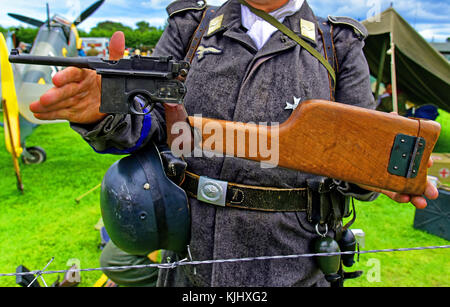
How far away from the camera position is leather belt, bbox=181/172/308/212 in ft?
4.17

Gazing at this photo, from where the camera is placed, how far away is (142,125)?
1.21m

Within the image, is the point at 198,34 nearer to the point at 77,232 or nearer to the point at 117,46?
the point at 117,46

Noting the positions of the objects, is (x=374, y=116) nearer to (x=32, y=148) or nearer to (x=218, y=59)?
(x=218, y=59)

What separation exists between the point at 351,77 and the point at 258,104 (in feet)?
1.32

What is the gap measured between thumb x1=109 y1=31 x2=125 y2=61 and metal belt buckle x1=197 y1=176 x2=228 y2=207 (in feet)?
1.84

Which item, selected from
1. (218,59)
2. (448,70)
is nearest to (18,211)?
(218,59)

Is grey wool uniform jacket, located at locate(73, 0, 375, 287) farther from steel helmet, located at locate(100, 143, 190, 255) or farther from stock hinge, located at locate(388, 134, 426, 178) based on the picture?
stock hinge, located at locate(388, 134, 426, 178)

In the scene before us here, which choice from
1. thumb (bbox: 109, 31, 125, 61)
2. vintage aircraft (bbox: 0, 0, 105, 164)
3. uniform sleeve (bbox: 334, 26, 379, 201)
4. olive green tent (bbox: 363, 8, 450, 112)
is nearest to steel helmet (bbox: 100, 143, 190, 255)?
thumb (bbox: 109, 31, 125, 61)

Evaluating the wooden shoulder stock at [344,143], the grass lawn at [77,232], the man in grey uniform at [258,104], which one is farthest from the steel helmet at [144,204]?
the grass lawn at [77,232]

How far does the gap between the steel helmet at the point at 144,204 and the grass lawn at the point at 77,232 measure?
1.85 meters

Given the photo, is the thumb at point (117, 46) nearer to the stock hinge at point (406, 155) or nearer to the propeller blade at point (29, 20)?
the stock hinge at point (406, 155)

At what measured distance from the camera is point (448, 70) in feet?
17.1
